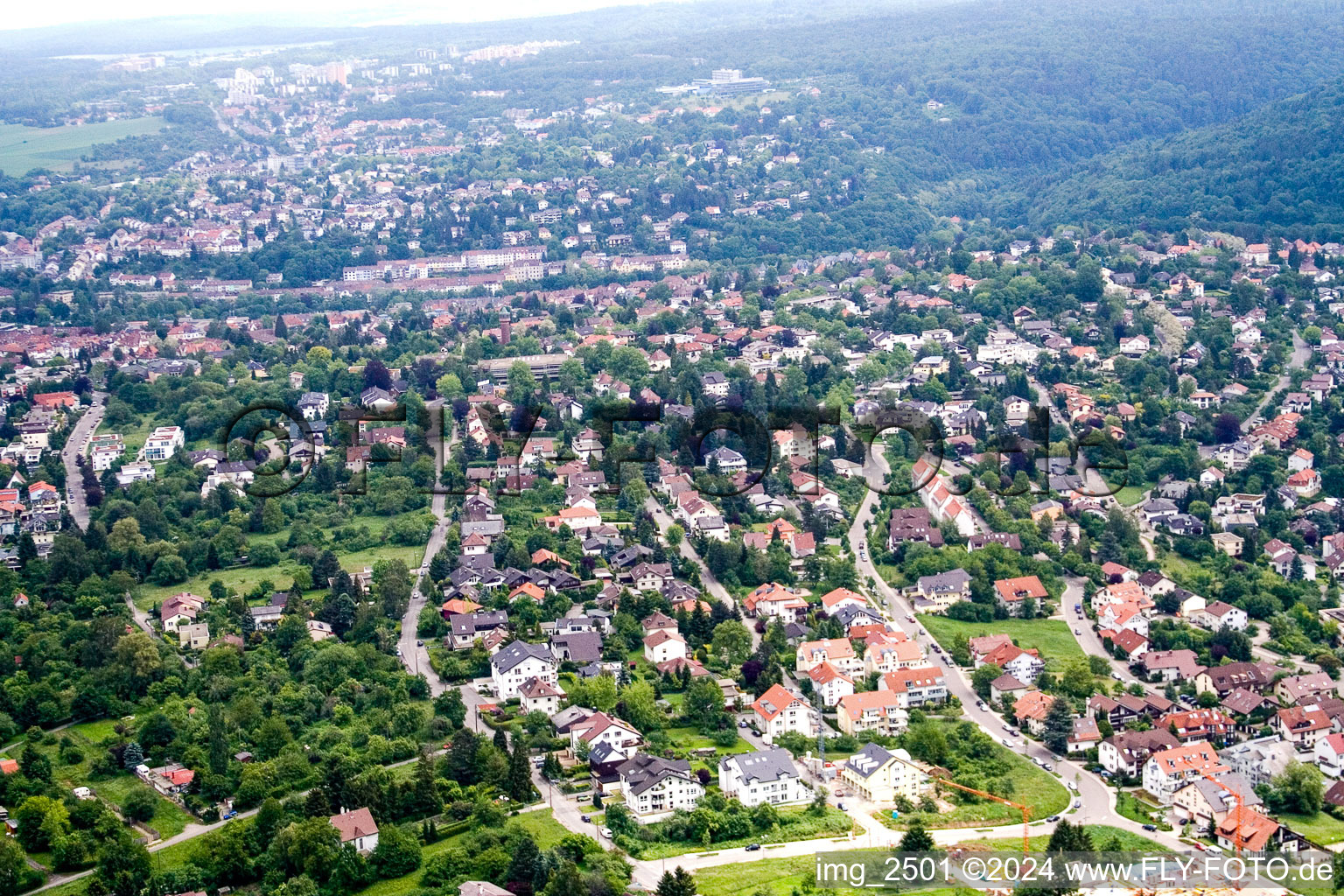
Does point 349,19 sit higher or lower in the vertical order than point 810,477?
higher

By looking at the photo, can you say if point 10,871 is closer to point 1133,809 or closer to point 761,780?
point 761,780

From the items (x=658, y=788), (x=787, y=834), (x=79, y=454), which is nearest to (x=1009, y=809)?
(x=787, y=834)

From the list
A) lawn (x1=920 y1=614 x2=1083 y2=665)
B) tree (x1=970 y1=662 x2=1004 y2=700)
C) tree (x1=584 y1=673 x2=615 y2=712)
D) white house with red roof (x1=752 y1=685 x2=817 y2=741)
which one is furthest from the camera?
lawn (x1=920 y1=614 x2=1083 y2=665)

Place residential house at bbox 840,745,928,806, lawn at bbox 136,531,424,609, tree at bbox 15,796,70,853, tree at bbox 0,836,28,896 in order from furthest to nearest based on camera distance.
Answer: lawn at bbox 136,531,424,609 → residential house at bbox 840,745,928,806 → tree at bbox 15,796,70,853 → tree at bbox 0,836,28,896

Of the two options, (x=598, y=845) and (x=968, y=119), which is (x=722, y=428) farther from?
(x=968, y=119)

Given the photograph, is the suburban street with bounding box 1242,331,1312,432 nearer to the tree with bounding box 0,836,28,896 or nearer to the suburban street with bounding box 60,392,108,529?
the suburban street with bounding box 60,392,108,529

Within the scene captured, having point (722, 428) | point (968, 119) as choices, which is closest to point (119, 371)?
point (722, 428)

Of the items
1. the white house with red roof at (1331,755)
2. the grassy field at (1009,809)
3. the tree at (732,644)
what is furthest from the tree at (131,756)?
the white house with red roof at (1331,755)

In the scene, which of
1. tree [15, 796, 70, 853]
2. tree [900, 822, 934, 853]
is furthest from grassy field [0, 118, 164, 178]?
tree [900, 822, 934, 853]
